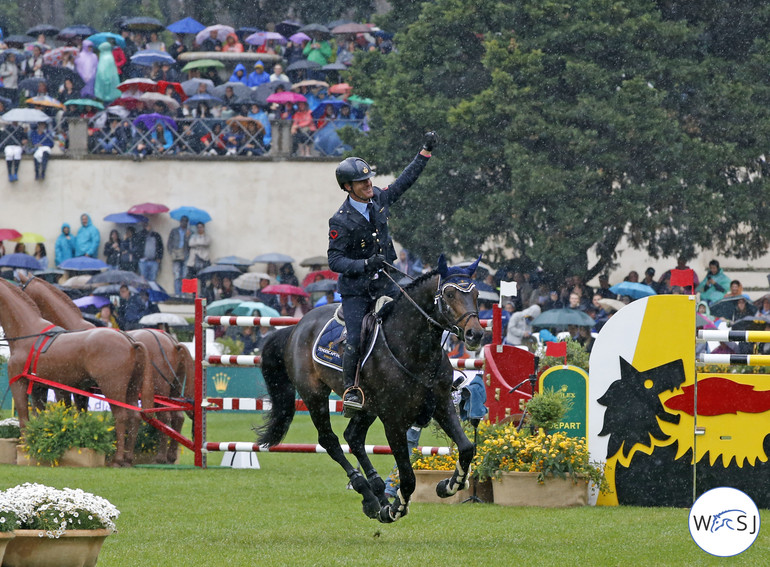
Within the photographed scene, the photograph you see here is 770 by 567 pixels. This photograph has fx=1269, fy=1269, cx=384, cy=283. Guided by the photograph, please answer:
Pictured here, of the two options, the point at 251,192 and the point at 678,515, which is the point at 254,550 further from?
the point at 251,192

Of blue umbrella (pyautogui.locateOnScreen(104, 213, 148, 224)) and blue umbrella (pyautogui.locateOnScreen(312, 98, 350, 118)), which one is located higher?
blue umbrella (pyautogui.locateOnScreen(312, 98, 350, 118))

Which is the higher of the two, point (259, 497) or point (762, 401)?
point (762, 401)

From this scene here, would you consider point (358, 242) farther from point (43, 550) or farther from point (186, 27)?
point (186, 27)

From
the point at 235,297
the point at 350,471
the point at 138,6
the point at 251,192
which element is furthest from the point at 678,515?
the point at 138,6

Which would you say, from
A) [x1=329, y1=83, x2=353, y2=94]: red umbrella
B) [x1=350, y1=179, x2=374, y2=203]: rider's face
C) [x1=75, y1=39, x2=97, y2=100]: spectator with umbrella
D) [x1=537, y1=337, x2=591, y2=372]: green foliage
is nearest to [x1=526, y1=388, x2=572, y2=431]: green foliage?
[x1=350, y1=179, x2=374, y2=203]: rider's face

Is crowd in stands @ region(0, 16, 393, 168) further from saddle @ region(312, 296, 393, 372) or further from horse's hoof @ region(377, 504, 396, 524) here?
horse's hoof @ region(377, 504, 396, 524)

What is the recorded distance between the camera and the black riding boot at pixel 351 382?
10.4 m

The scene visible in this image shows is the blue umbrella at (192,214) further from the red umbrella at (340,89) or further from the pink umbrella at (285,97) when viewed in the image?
the red umbrella at (340,89)

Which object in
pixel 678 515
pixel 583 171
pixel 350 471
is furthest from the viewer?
pixel 583 171

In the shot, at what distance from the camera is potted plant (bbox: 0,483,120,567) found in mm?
7934

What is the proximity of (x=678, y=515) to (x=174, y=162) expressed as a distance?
2873cm

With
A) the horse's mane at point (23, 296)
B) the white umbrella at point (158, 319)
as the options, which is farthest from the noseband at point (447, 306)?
the white umbrella at point (158, 319)

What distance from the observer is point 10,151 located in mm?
37438

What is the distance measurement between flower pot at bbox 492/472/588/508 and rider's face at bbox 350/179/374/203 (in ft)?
12.3
